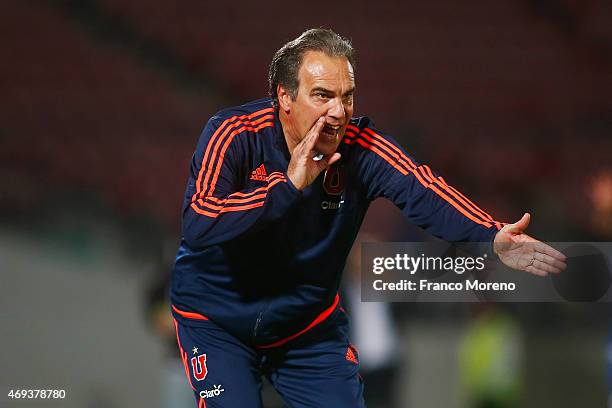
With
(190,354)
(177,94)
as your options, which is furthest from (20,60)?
(190,354)

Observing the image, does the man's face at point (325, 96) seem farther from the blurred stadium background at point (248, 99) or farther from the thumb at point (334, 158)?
the blurred stadium background at point (248, 99)

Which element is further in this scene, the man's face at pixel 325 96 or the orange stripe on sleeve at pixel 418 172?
the orange stripe on sleeve at pixel 418 172

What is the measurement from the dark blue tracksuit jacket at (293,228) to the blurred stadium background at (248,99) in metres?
1.62

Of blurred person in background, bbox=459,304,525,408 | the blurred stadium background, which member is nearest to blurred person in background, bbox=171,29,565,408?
the blurred stadium background

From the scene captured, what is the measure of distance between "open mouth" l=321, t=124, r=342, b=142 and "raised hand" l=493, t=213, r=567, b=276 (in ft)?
1.62

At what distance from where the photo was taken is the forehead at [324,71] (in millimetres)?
2143

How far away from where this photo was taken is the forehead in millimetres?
2143

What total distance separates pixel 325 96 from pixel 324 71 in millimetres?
62

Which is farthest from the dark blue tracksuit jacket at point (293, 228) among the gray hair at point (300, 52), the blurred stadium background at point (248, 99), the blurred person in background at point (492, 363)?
the blurred person in background at point (492, 363)

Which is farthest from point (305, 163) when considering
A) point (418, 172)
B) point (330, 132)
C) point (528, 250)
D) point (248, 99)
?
point (248, 99)

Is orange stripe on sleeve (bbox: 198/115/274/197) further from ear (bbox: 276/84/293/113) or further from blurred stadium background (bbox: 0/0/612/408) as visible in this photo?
blurred stadium background (bbox: 0/0/612/408)

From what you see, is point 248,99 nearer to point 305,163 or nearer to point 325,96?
point 325,96

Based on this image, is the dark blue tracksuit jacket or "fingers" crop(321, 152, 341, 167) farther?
the dark blue tracksuit jacket

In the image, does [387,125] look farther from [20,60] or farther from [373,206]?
[20,60]
